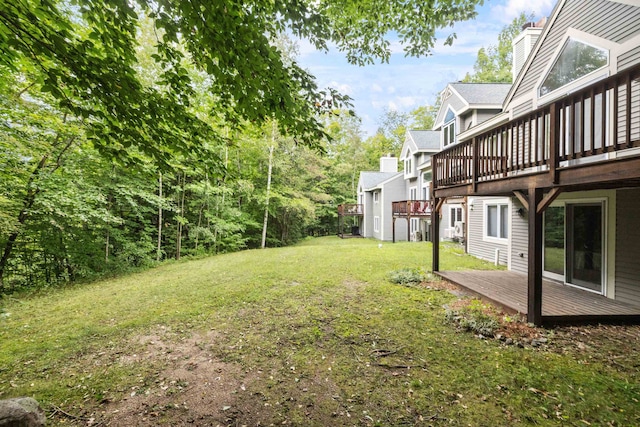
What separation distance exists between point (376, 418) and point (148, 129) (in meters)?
4.54

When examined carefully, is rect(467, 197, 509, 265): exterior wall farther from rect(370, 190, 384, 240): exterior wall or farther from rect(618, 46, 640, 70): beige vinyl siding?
rect(370, 190, 384, 240): exterior wall

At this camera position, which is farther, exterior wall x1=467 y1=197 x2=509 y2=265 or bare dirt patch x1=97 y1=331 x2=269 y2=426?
exterior wall x1=467 y1=197 x2=509 y2=265

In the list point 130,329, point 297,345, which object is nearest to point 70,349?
point 130,329

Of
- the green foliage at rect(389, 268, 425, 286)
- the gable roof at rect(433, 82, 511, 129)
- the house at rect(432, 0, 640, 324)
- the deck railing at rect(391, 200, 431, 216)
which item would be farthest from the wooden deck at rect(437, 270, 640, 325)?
the deck railing at rect(391, 200, 431, 216)

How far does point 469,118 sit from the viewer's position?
13.0 m

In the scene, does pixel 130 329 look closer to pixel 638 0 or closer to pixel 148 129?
pixel 148 129

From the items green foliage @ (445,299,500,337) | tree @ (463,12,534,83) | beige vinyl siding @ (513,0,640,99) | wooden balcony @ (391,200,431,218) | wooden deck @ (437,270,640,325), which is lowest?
green foliage @ (445,299,500,337)

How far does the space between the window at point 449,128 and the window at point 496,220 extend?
4.80 m

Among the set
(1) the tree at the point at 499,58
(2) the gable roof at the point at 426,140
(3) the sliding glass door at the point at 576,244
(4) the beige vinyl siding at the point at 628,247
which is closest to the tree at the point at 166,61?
(4) the beige vinyl siding at the point at 628,247

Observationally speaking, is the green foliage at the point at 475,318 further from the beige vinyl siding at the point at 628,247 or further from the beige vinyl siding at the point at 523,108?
the beige vinyl siding at the point at 523,108

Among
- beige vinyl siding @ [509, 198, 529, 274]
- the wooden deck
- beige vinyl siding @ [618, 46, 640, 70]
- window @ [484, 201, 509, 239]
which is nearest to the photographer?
the wooden deck

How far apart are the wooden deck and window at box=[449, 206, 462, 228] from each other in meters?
8.14

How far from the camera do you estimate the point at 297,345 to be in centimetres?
410

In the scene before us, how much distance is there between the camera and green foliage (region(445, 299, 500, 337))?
4.37 m
